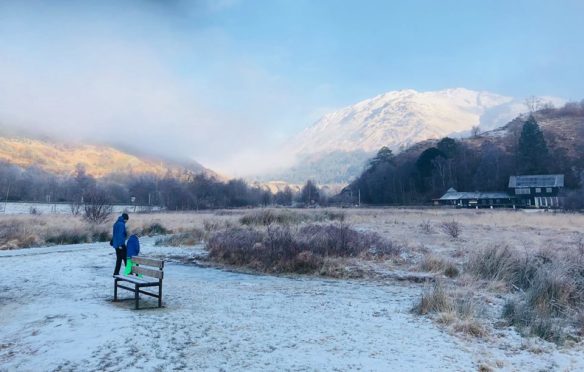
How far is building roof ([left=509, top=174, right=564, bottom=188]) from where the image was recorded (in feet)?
282

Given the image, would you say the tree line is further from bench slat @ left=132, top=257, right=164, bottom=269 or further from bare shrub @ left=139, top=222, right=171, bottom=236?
bench slat @ left=132, top=257, right=164, bottom=269

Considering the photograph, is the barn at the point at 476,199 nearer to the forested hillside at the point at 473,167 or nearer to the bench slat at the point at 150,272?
the forested hillside at the point at 473,167

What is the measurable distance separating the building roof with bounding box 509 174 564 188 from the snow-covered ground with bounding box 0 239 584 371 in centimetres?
8587

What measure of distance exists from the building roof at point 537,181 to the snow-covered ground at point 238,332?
85.9m

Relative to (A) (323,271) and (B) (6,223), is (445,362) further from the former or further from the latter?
(B) (6,223)

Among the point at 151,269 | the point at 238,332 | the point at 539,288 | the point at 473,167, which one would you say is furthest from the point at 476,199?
the point at 238,332

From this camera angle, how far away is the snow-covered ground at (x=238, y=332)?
658 centimetres

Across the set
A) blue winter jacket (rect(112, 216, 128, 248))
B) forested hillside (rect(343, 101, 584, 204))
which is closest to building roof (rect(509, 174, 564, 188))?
forested hillside (rect(343, 101, 584, 204))

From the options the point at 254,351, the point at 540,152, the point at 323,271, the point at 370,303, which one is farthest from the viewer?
the point at 540,152

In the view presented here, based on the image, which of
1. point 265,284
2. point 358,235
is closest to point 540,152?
point 358,235

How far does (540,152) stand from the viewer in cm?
10069

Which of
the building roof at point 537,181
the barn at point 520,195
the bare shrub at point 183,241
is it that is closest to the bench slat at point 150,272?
the bare shrub at point 183,241

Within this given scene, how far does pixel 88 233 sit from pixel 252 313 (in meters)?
24.1

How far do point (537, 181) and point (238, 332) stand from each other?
93597 mm
